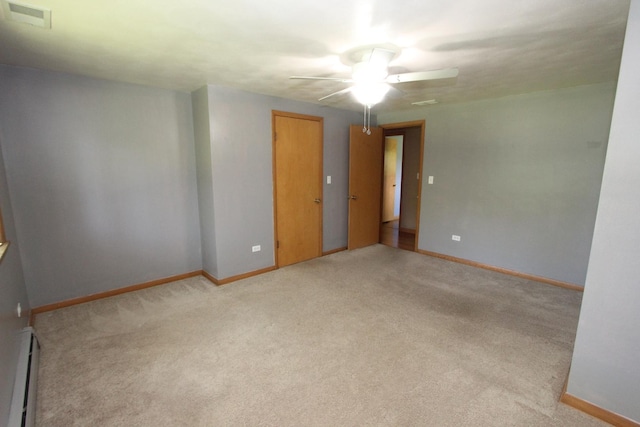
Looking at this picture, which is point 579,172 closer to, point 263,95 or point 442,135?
point 442,135

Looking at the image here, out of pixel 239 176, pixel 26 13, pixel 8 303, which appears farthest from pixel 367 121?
pixel 8 303

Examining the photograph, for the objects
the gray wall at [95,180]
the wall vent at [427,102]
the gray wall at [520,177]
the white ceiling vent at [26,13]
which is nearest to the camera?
the white ceiling vent at [26,13]

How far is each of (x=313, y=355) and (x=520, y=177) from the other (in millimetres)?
3334

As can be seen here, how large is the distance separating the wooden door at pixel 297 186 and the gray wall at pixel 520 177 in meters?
1.70

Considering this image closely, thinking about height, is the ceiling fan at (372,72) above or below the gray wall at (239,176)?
above

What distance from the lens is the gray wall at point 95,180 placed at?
2637 mm

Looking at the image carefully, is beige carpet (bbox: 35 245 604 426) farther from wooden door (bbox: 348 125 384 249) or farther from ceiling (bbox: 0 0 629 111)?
ceiling (bbox: 0 0 629 111)

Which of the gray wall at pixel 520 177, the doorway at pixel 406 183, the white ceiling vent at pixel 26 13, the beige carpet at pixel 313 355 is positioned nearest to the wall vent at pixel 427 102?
the gray wall at pixel 520 177

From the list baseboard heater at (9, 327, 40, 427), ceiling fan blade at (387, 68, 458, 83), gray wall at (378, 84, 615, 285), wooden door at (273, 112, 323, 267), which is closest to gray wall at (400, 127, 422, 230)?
gray wall at (378, 84, 615, 285)

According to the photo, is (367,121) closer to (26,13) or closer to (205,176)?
(205,176)

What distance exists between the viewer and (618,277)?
1574mm

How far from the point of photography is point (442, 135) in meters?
4.30

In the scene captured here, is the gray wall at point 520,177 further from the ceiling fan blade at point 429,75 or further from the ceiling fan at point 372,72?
the ceiling fan blade at point 429,75

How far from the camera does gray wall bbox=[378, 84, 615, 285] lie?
323 centimetres
